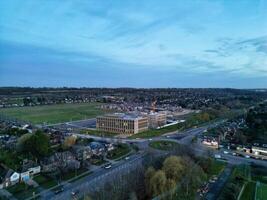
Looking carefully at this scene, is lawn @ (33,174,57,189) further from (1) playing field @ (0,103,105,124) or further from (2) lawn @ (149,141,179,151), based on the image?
(1) playing field @ (0,103,105,124)

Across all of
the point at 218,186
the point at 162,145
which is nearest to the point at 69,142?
the point at 162,145

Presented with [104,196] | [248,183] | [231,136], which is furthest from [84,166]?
[231,136]

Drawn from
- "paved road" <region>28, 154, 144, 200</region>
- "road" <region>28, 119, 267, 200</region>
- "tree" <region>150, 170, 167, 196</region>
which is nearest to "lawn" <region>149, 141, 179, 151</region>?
"road" <region>28, 119, 267, 200</region>

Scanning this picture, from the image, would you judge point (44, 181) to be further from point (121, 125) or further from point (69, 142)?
point (121, 125)

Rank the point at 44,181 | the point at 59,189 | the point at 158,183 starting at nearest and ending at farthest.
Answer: the point at 158,183 < the point at 59,189 < the point at 44,181

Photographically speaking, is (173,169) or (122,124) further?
(122,124)

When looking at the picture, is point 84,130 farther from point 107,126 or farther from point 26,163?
point 26,163

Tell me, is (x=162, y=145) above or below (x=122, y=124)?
below

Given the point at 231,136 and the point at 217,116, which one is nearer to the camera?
the point at 231,136
